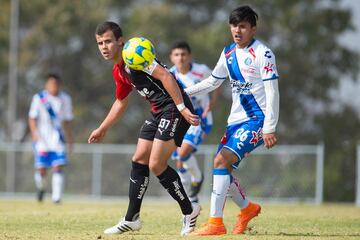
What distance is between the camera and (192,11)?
4116 centimetres

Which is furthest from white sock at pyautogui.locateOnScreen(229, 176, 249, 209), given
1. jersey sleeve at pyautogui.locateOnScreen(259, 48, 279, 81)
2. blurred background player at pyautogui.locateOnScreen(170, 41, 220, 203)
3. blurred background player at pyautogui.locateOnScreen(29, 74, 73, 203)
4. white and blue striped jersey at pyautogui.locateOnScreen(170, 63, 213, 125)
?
blurred background player at pyautogui.locateOnScreen(29, 74, 73, 203)

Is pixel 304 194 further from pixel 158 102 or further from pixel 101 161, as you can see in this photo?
pixel 158 102

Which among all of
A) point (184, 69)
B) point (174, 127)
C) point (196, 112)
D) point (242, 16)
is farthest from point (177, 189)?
point (184, 69)

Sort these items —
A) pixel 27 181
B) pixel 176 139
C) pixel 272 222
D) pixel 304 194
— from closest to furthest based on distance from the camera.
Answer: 1. pixel 176 139
2. pixel 272 222
3. pixel 304 194
4. pixel 27 181

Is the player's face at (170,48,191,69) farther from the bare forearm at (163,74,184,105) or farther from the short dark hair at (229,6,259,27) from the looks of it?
the bare forearm at (163,74,184,105)

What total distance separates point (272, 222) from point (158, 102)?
2.97m

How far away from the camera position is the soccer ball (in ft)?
27.7

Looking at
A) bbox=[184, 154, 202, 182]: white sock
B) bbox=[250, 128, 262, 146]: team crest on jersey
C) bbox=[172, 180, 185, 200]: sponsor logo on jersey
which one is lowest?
bbox=[184, 154, 202, 182]: white sock

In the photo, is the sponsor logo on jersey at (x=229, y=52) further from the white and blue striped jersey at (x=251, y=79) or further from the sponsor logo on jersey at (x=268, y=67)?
the sponsor logo on jersey at (x=268, y=67)

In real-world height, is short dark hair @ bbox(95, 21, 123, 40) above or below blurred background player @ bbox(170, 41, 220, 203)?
above

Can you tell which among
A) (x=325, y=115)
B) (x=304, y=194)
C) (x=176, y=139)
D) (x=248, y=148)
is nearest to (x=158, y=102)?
(x=176, y=139)

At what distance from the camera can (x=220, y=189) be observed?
354 inches

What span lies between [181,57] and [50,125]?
462cm

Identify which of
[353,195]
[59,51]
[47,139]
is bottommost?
[353,195]
